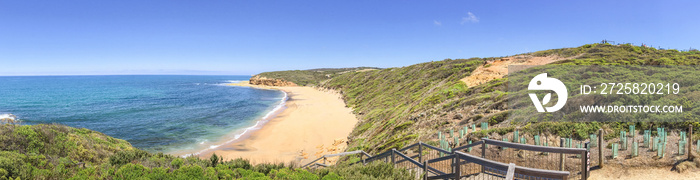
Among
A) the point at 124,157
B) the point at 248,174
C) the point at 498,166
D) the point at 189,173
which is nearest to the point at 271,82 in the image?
the point at 124,157

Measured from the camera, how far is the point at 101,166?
664 centimetres

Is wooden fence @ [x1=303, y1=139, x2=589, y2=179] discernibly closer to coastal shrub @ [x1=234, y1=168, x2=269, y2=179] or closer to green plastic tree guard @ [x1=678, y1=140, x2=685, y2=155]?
green plastic tree guard @ [x1=678, y1=140, x2=685, y2=155]

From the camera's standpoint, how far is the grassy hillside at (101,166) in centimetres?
560

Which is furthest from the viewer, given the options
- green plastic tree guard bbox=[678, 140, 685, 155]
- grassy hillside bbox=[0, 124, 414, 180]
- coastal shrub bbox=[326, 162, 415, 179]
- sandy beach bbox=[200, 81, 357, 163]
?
sandy beach bbox=[200, 81, 357, 163]

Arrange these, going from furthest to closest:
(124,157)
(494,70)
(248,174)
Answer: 1. (494,70)
2. (124,157)
3. (248,174)

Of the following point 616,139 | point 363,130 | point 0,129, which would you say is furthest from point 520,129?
point 0,129

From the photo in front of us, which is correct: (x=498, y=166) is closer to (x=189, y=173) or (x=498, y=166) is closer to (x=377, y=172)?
(x=377, y=172)

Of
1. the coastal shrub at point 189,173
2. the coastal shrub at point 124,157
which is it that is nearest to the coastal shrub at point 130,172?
the coastal shrub at point 189,173

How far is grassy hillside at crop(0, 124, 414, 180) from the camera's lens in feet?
18.4

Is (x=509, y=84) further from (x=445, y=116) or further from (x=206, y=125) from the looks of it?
(x=206, y=125)

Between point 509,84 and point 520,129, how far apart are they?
952 cm

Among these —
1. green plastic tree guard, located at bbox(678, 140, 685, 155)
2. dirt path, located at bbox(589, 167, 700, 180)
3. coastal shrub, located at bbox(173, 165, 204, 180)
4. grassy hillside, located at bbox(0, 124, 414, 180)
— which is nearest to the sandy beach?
grassy hillside, located at bbox(0, 124, 414, 180)

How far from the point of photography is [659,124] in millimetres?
9812

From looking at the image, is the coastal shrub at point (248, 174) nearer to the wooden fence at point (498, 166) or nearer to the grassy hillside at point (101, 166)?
the grassy hillside at point (101, 166)
